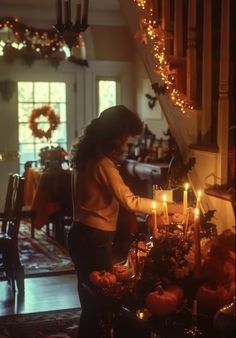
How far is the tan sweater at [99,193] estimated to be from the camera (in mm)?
2643

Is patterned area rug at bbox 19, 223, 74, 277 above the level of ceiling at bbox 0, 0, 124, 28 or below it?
below

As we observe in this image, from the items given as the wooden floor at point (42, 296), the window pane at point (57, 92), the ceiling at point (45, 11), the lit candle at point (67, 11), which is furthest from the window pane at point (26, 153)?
the lit candle at point (67, 11)

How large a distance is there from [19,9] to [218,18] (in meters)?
5.87

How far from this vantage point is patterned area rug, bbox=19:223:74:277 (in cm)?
544

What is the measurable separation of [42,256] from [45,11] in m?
3.82

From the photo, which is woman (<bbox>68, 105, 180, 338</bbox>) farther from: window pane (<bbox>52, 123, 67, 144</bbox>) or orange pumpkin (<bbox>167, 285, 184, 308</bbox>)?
window pane (<bbox>52, 123, 67, 144</bbox>)

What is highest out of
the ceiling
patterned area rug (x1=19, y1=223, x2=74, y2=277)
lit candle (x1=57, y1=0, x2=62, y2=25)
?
the ceiling

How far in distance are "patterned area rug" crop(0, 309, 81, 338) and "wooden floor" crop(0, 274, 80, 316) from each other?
133 mm

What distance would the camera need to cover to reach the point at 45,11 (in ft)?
26.8

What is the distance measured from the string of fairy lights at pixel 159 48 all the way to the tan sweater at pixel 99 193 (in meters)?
0.43

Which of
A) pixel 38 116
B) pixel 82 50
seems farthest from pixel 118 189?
pixel 82 50

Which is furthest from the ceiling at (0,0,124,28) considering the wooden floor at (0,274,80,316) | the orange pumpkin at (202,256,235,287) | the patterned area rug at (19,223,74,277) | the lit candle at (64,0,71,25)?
the orange pumpkin at (202,256,235,287)

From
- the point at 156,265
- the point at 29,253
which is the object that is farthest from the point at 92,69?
the point at 156,265

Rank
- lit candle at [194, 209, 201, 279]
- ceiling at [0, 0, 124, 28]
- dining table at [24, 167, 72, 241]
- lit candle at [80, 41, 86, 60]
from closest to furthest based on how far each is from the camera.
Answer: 1. lit candle at [194, 209, 201, 279]
2. dining table at [24, 167, 72, 241]
3. ceiling at [0, 0, 124, 28]
4. lit candle at [80, 41, 86, 60]
